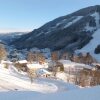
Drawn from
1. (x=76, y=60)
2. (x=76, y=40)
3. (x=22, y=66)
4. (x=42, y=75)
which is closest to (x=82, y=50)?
(x=76, y=40)

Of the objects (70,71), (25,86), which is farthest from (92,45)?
(25,86)

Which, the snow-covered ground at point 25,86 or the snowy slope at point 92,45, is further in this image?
the snowy slope at point 92,45

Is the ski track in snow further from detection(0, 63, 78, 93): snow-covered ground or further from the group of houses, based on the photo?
the group of houses

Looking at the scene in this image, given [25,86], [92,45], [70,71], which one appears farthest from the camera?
[92,45]

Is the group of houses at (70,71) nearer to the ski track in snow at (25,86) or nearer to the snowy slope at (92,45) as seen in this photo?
the ski track in snow at (25,86)

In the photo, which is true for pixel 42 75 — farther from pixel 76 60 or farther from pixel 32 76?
pixel 76 60

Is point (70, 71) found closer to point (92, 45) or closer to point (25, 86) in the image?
point (25, 86)

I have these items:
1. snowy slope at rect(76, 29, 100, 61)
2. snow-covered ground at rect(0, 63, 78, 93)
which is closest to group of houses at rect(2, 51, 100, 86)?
snow-covered ground at rect(0, 63, 78, 93)

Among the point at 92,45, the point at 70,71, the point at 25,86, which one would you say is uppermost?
the point at 92,45

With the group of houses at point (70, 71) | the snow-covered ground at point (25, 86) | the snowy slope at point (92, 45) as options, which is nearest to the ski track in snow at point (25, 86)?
the snow-covered ground at point (25, 86)

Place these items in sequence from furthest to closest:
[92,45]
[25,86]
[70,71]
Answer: [92,45] → [70,71] → [25,86]

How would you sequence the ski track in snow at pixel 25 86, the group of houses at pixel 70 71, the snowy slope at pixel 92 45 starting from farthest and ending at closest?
1. the snowy slope at pixel 92 45
2. the group of houses at pixel 70 71
3. the ski track in snow at pixel 25 86
